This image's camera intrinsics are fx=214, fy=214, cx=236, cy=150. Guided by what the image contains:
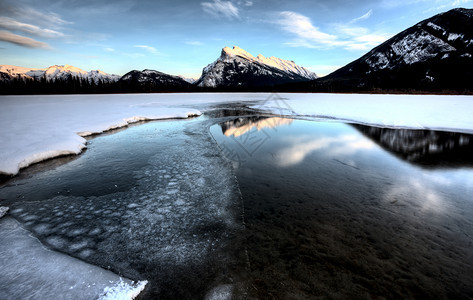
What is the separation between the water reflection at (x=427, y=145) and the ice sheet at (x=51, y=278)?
11070 millimetres

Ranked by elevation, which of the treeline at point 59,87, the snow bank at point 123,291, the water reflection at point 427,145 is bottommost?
the snow bank at point 123,291

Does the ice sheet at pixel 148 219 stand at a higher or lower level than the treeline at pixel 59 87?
lower

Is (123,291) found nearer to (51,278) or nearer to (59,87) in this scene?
(51,278)

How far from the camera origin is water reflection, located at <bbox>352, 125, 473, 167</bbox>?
9249mm

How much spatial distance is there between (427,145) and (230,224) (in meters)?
12.9

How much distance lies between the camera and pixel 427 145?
11688 mm

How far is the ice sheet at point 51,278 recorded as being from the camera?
9.27 feet

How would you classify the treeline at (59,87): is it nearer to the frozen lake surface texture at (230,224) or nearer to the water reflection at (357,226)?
the frozen lake surface texture at (230,224)

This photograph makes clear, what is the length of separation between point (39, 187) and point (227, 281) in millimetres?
6223

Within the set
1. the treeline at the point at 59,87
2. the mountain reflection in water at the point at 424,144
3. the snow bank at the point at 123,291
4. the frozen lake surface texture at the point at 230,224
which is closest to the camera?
the snow bank at the point at 123,291

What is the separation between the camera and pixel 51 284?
2963 millimetres

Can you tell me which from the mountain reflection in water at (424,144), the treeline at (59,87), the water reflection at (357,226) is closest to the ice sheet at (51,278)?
the water reflection at (357,226)

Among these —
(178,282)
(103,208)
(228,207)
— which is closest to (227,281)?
(178,282)

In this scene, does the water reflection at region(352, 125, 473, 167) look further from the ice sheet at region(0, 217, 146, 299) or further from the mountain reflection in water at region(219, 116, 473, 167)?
the ice sheet at region(0, 217, 146, 299)
